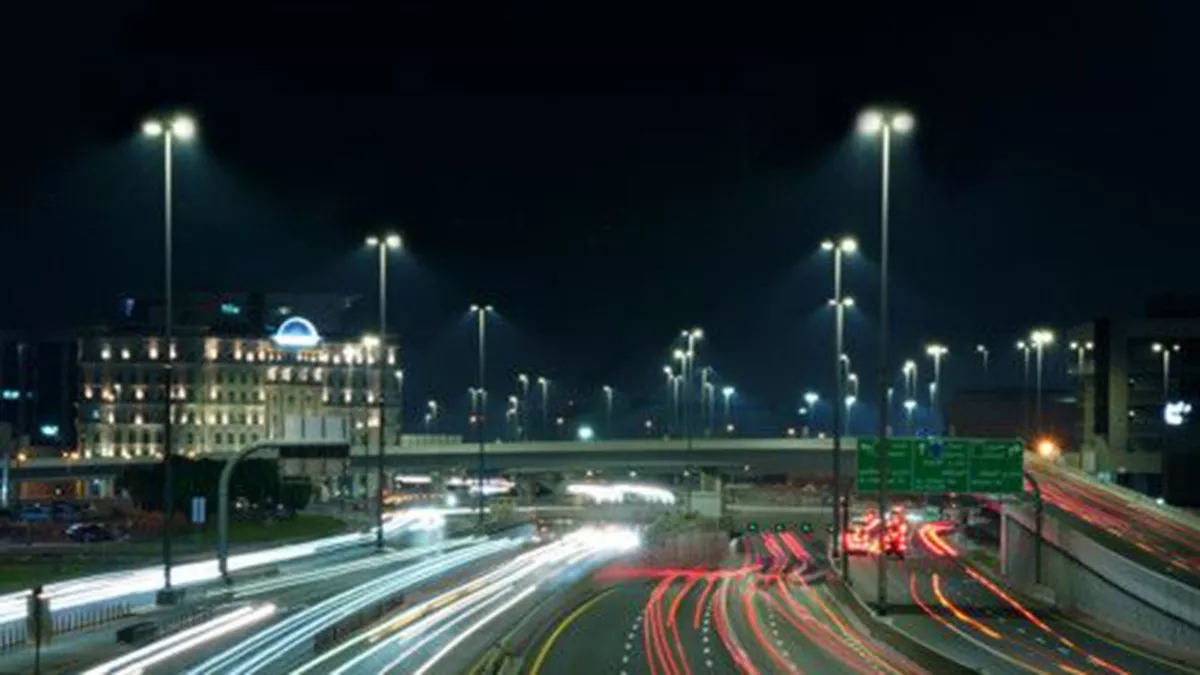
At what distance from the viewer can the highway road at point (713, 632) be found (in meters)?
42.9

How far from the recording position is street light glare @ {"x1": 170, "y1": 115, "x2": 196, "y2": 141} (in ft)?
171

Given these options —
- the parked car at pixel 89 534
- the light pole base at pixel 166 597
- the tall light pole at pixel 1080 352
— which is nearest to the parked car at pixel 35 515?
the parked car at pixel 89 534

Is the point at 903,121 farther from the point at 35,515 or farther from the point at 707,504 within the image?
the point at 707,504

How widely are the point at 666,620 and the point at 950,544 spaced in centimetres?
6313

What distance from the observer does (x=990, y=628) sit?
56.9 meters

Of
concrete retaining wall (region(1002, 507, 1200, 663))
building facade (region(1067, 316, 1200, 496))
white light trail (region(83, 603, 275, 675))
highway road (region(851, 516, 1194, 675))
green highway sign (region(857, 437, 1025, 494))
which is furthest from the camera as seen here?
building facade (region(1067, 316, 1200, 496))

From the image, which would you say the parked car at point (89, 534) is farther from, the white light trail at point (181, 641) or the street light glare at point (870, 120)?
the street light glare at point (870, 120)

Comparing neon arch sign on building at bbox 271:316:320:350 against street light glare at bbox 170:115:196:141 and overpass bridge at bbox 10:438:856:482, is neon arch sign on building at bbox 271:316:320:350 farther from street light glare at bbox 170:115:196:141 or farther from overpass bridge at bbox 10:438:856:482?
street light glare at bbox 170:115:196:141

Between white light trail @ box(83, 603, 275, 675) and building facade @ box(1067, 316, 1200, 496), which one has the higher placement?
building facade @ box(1067, 316, 1200, 496)

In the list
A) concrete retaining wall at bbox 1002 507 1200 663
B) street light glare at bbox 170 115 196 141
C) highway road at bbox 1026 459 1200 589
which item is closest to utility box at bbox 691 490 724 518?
highway road at bbox 1026 459 1200 589

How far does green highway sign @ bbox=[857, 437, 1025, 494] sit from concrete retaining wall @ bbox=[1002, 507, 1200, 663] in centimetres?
394

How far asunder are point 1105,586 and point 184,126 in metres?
38.1

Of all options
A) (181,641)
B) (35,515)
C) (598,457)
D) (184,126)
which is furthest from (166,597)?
(598,457)

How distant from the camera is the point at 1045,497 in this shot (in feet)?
296
